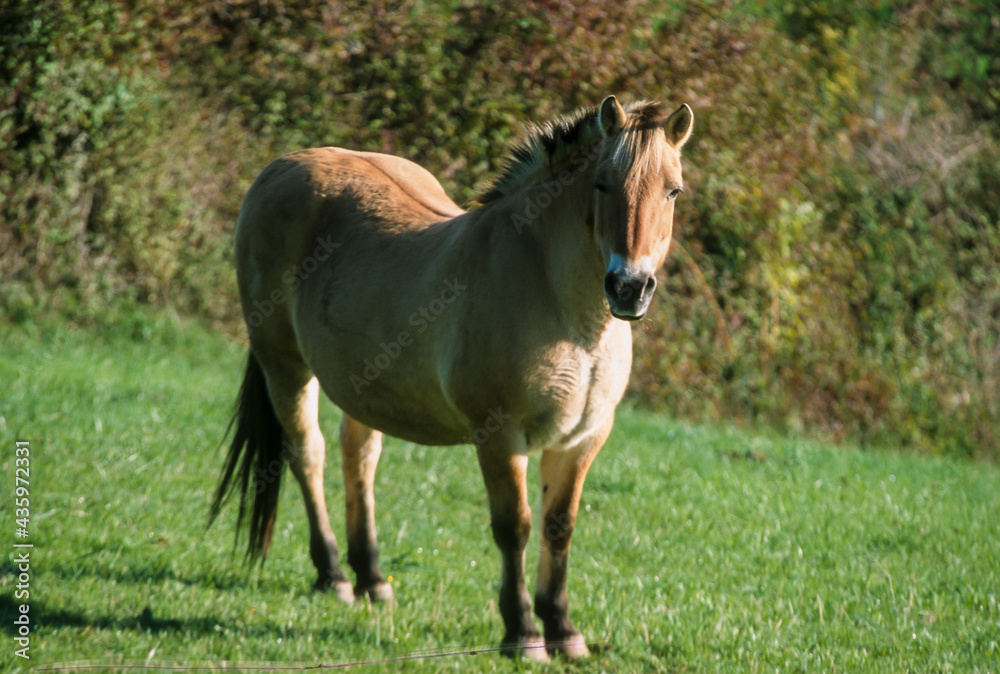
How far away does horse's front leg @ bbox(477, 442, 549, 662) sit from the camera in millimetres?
3342

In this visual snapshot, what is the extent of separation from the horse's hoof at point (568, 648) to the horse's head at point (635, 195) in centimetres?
145

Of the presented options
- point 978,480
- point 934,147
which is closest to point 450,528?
point 978,480

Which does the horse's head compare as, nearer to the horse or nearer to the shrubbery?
the horse

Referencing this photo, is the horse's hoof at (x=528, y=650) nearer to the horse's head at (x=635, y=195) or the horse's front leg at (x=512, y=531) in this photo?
the horse's front leg at (x=512, y=531)

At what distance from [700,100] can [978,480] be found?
4.57 metres

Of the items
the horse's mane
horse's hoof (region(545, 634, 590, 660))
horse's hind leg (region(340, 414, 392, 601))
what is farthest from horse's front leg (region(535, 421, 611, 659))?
the horse's mane

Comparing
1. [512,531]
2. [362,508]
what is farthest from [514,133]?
[512,531]

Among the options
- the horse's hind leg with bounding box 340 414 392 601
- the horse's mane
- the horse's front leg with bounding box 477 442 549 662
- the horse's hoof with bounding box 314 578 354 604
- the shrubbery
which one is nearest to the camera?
the horse's mane

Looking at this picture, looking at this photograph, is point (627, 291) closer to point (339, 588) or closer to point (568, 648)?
point (568, 648)

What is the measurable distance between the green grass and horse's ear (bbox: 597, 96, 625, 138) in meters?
2.00

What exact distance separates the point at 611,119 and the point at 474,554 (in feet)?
8.79

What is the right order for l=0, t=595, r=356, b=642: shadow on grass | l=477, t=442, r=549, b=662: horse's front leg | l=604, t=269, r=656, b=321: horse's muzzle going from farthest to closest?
l=0, t=595, r=356, b=642: shadow on grass, l=477, t=442, r=549, b=662: horse's front leg, l=604, t=269, r=656, b=321: horse's muzzle

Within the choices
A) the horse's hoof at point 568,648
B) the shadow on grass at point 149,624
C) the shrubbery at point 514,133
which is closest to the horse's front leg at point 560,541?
the horse's hoof at point 568,648

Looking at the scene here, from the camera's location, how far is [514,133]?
963cm
